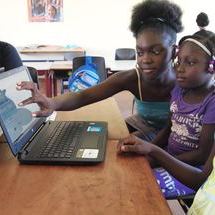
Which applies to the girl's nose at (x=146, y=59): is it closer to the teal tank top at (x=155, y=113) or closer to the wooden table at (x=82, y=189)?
the teal tank top at (x=155, y=113)

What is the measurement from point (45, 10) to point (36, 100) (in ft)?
18.0

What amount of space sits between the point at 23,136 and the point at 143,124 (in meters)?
0.80

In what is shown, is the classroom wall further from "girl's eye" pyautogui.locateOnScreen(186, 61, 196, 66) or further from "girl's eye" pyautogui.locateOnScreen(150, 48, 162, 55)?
"girl's eye" pyautogui.locateOnScreen(186, 61, 196, 66)

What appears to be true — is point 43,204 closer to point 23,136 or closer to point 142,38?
point 23,136

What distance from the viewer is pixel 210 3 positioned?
6449 mm

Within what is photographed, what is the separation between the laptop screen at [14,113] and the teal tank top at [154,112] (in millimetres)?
624

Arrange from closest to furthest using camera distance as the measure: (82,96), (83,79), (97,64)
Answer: (82,96)
(83,79)
(97,64)

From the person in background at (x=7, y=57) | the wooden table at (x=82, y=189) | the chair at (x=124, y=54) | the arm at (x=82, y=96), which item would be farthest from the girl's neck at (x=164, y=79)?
the chair at (x=124, y=54)

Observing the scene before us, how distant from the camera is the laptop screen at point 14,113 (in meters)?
0.98

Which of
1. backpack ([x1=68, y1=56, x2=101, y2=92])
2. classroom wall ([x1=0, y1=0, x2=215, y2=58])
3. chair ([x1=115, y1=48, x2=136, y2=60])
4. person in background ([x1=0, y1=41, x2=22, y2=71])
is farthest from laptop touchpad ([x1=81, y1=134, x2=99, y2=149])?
classroom wall ([x1=0, y1=0, x2=215, y2=58])

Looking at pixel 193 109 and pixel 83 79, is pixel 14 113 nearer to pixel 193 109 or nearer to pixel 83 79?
pixel 193 109

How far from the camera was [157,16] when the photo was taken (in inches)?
63.1

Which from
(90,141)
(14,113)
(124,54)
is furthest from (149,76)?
(124,54)

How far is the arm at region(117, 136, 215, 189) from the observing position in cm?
103
